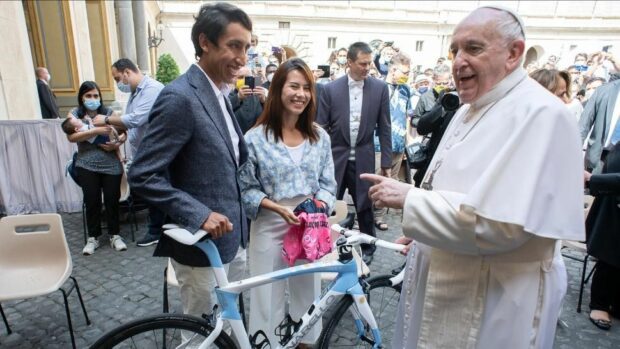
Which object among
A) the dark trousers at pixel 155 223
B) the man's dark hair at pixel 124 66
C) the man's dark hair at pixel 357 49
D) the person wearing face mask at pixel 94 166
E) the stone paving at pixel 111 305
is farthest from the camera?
the man's dark hair at pixel 124 66

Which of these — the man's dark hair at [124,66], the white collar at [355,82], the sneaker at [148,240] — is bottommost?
the sneaker at [148,240]

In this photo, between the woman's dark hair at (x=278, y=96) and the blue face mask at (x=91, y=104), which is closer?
the woman's dark hair at (x=278, y=96)

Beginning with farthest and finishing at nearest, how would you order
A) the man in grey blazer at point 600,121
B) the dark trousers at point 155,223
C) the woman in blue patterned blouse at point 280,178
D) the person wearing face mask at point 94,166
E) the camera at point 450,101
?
1. the man in grey blazer at point 600,121
2. the dark trousers at point 155,223
3. the person wearing face mask at point 94,166
4. the camera at point 450,101
5. the woman in blue patterned blouse at point 280,178

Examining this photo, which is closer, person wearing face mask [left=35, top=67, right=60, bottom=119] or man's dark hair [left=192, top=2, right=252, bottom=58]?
man's dark hair [left=192, top=2, right=252, bottom=58]

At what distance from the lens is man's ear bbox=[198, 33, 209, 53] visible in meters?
1.68

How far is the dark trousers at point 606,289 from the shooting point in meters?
3.07

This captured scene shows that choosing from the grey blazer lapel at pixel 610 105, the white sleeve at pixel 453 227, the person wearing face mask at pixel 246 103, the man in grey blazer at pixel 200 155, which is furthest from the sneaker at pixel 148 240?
the grey blazer lapel at pixel 610 105

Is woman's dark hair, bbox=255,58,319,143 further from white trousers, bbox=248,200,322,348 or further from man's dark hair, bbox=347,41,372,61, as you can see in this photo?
man's dark hair, bbox=347,41,372,61

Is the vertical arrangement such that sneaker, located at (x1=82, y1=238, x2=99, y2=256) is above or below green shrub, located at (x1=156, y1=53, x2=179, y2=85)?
below

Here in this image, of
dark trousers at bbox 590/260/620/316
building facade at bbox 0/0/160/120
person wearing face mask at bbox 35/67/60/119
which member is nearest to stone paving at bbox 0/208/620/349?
dark trousers at bbox 590/260/620/316

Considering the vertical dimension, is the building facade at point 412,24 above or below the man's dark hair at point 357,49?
above

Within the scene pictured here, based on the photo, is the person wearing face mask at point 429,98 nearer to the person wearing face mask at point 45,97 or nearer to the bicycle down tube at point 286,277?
the bicycle down tube at point 286,277

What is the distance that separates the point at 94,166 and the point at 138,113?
30.9 inches

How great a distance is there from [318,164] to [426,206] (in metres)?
1.16
